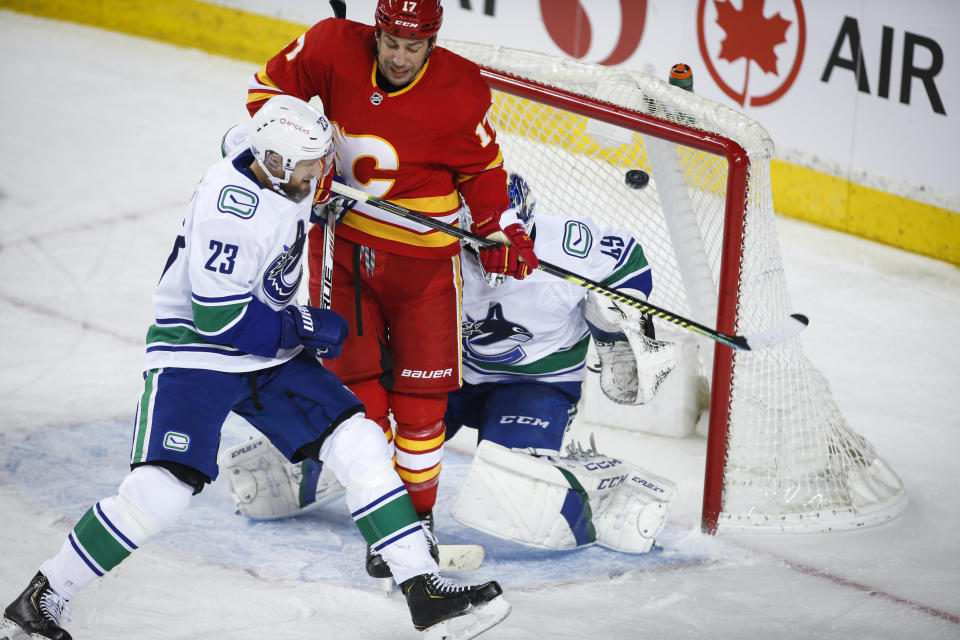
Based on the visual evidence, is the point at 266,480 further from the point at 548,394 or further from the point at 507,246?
the point at 507,246

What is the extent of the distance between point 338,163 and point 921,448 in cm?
191

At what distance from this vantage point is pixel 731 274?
3.06 m

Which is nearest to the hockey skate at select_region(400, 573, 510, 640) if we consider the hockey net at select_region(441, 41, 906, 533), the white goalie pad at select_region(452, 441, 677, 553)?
the white goalie pad at select_region(452, 441, 677, 553)

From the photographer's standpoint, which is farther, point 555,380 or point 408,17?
point 555,380

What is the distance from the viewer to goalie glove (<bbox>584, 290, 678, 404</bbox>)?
312cm

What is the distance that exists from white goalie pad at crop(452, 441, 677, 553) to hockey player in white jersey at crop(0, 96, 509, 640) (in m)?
0.41

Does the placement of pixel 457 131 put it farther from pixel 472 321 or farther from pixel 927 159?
pixel 927 159

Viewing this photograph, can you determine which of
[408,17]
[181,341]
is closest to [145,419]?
[181,341]

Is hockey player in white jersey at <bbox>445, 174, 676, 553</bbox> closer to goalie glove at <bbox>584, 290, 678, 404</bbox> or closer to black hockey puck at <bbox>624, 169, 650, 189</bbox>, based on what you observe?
goalie glove at <bbox>584, 290, 678, 404</bbox>

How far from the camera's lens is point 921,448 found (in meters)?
3.72

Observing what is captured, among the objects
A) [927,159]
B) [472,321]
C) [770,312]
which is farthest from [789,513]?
[927,159]

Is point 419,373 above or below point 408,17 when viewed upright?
below

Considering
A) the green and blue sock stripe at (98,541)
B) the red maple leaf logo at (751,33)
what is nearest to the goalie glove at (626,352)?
the green and blue sock stripe at (98,541)

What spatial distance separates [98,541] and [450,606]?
2.25 feet
